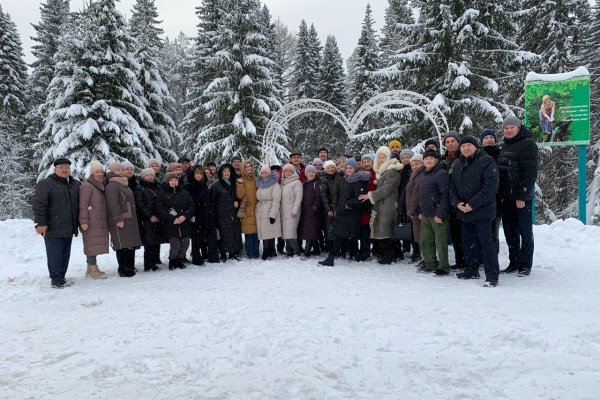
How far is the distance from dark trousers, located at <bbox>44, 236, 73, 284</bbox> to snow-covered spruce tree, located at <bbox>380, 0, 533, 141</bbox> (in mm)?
12489

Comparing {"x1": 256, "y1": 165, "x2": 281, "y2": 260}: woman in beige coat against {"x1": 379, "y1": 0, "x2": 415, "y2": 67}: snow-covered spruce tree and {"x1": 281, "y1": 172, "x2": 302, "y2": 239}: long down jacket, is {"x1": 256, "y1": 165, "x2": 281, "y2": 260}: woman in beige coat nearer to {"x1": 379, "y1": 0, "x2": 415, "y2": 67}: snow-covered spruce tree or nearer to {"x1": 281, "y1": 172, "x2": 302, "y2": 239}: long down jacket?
{"x1": 281, "y1": 172, "x2": 302, "y2": 239}: long down jacket

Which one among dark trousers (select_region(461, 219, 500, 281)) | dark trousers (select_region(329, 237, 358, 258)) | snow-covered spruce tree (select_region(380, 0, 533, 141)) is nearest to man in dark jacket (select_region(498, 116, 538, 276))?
dark trousers (select_region(461, 219, 500, 281))

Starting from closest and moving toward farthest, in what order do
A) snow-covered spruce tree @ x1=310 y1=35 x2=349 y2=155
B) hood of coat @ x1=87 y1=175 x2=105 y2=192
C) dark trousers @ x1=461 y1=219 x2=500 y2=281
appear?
dark trousers @ x1=461 y1=219 x2=500 y2=281, hood of coat @ x1=87 y1=175 x2=105 y2=192, snow-covered spruce tree @ x1=310 y1=35 x2=349 y2=155

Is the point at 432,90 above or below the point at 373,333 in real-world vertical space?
above

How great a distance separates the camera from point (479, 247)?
6.68 metres

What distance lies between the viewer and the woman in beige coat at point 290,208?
879 centimetres

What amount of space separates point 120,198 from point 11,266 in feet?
11.0

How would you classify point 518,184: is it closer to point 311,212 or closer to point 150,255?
point 311,212

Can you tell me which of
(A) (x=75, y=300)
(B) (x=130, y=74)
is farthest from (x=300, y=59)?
(A) (x=75, y=300)

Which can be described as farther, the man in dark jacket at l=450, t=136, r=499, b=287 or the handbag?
the handbag

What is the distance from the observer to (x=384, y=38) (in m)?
38.0

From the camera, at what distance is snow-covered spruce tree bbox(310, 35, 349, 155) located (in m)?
35.1

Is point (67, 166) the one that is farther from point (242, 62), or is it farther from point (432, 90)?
point (242, 62)

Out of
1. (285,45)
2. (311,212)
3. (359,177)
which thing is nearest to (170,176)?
(311,212)
